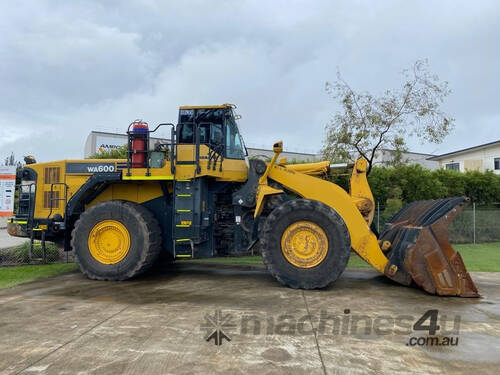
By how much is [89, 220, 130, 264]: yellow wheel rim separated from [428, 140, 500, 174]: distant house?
30.3m

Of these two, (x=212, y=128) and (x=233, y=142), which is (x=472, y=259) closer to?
(x=233, y=142)

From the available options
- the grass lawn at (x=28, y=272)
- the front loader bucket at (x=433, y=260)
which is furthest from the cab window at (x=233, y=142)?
the grass lawn at (x=28, y=272)

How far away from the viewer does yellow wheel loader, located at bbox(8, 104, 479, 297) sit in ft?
21.2

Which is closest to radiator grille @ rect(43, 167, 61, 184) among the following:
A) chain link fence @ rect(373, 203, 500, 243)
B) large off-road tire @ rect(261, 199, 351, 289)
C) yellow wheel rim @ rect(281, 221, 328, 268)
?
large off-road tire @ rect(261, 199, 351, 289)

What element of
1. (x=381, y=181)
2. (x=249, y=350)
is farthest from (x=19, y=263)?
(x=381, y=181)

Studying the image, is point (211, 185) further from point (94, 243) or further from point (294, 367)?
point (294, 367)

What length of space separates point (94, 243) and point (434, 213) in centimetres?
636

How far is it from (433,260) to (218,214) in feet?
13.5

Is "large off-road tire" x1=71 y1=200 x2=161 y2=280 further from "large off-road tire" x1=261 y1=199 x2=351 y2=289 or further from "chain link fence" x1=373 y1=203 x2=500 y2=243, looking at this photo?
"chain link fence" x1=373 y1=203 x2=500 y2=243

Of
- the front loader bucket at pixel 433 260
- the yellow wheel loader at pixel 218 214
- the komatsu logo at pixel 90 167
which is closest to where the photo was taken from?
the front loader bucket at pixel 433 260

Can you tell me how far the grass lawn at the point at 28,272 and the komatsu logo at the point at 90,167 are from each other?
238 cm

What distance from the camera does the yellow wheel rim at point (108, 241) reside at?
7.41 meters

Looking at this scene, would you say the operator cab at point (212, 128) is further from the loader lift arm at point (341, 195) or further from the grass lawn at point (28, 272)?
the grass lawn at point (28, 272)

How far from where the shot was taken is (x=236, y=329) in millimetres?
4445
